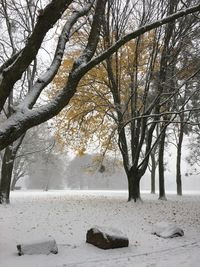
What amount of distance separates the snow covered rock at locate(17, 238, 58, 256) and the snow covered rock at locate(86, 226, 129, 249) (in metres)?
1.24

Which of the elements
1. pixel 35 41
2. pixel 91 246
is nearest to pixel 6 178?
pixel 91 246

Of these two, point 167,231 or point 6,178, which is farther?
point 6,178

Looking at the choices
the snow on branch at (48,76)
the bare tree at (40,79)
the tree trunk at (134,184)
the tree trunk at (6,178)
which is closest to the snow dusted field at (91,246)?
the bare tree at (40,79)

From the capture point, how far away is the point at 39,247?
8.60 meters

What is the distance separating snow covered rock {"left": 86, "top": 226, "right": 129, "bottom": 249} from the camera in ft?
30.5

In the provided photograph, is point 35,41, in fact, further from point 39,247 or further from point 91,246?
point 91,246

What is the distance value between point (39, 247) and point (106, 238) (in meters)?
1.82

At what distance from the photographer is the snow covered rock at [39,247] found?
8484 mm

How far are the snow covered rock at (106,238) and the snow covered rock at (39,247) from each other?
124 centimetres

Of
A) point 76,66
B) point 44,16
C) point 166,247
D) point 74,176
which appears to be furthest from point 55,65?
point 74,176

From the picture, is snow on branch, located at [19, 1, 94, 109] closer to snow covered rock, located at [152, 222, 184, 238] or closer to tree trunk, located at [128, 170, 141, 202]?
snow covered rock, located at [152, 222, 184, 238]

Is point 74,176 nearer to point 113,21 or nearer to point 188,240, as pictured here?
point 113,21

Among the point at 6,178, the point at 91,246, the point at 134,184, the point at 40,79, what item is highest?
the point at 40,79

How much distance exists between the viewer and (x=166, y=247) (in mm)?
9641
